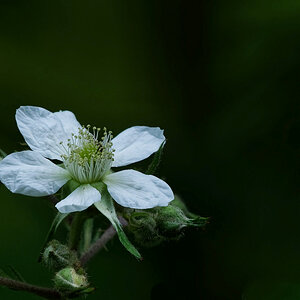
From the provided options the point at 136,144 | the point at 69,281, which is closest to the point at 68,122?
the point at 136,144

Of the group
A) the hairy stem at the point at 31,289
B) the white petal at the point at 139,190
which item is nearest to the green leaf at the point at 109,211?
the white petal at the point at 139,190

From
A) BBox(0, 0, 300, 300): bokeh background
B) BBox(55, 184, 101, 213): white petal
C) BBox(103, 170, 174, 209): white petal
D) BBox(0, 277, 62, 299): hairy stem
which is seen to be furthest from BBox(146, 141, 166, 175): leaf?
BBox(0, 0, 300, 300): bokeh background

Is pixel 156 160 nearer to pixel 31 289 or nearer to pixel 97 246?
pixel 97 246

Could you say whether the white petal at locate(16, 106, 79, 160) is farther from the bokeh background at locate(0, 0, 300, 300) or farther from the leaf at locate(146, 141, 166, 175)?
the bokeh background at locate(0, 0, 300, 300)

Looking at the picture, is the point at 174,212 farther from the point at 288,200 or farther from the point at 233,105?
the point at 233,105

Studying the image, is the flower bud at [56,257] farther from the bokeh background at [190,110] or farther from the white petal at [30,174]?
the bokeh background at [190,110]

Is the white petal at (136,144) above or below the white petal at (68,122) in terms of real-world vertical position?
below
